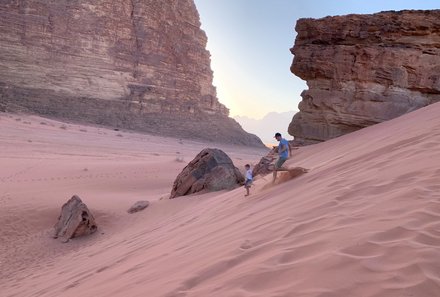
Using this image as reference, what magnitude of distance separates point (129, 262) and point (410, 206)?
8.60ft

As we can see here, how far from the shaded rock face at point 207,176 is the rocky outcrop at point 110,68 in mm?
25771

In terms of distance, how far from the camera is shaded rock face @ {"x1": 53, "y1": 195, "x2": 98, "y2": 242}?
7922mm

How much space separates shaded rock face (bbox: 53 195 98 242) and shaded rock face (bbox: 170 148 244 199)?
2135 mm

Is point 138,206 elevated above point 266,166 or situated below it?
below

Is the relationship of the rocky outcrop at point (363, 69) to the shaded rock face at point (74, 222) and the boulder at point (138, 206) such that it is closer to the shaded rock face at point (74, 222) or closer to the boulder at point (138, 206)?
the boulder at point (138, 206)

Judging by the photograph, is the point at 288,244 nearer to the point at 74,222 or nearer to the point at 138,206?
the point at 74,222

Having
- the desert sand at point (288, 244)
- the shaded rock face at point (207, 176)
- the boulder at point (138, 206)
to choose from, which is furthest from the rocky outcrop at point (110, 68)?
the desert sand at point (288, 244)

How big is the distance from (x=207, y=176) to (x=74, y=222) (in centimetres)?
325

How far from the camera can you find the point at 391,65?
10.0 metres

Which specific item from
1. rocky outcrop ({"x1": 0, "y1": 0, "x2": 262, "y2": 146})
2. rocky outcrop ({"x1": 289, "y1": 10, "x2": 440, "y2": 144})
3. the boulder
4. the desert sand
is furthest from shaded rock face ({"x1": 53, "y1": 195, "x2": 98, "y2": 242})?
rocky outcrop ({"x1": 0, "y1": 0, "x2": 262, "y2": 146})

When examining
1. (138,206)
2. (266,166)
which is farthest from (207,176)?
(138,206)

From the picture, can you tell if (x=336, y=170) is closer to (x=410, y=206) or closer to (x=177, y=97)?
(x=410, y=206)

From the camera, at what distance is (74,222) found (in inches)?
314

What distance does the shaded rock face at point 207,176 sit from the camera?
9.86 m
